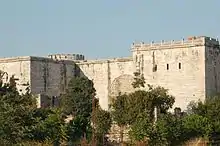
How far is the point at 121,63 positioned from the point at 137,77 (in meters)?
2.47

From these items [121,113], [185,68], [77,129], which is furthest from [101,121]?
[185,68]

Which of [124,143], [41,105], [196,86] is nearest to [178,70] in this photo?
[196,86]

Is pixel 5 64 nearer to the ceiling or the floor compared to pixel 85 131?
nearer to the ceiling

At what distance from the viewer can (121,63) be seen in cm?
4509

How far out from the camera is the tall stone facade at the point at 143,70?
1586 inches

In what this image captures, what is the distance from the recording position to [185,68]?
40.4 meters

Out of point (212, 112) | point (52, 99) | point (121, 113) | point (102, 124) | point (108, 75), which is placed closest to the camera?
point (102, 124)

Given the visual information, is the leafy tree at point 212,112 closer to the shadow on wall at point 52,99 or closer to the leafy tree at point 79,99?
the leafy tree at point 79,99

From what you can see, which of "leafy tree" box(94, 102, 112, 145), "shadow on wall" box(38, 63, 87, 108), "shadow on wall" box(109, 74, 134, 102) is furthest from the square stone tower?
"leafy tree" box(94, 102, 112, 145)

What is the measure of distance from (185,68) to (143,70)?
318 centimetres

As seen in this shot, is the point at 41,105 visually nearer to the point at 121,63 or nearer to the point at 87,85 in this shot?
the point at 87,85

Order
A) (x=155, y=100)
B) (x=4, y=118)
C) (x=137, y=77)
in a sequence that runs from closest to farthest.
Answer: (x=4, y=118)
(x=155, y=100)
(x=137, y=77)

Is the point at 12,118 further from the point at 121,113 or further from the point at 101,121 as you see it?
the point at 121,113

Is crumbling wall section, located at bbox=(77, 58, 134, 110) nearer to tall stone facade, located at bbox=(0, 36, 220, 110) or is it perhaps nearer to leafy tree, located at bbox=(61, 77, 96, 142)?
tall stone facade, located at bbox=(0, 36, 220, 110)
